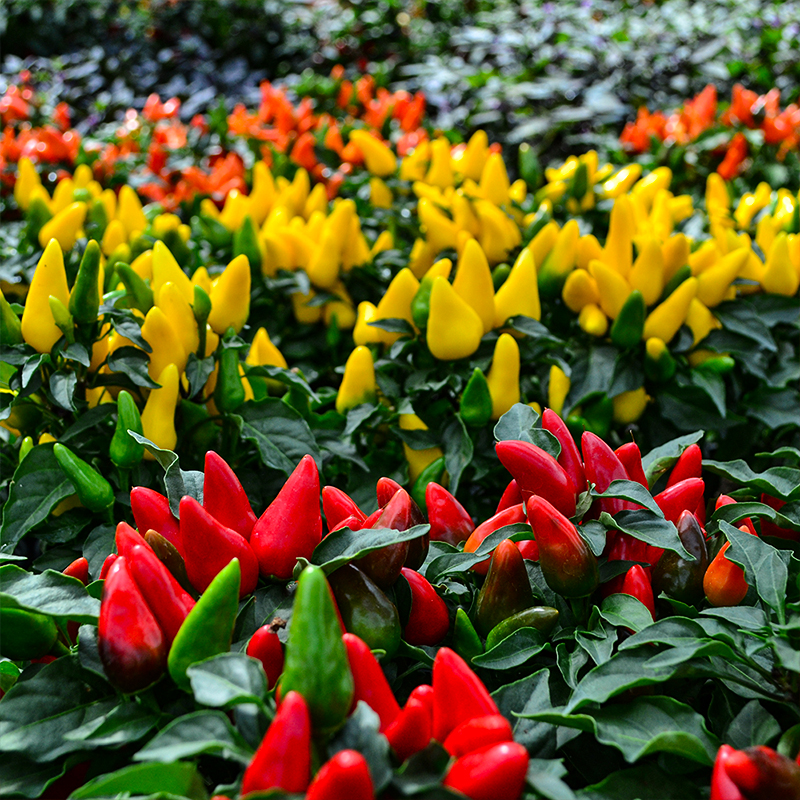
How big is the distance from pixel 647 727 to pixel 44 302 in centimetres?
98

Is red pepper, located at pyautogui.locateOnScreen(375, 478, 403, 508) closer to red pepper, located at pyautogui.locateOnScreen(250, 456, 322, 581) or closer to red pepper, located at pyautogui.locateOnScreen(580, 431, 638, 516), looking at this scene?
red pepper, located at pyautogui.locateOnScreen(250, 456, 322, 581)

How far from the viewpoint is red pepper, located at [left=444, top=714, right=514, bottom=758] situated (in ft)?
2.03

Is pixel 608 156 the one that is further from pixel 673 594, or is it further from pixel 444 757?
pixel 444 757

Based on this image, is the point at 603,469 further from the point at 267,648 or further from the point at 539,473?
the point at 267,648

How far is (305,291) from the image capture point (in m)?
1.76

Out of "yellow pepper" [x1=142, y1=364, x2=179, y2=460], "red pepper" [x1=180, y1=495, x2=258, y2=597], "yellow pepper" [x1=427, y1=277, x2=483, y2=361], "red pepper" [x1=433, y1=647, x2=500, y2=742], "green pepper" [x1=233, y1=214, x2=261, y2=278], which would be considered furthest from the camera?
"green pepper" [x1=233, y1=214, x2=261, y2=278]

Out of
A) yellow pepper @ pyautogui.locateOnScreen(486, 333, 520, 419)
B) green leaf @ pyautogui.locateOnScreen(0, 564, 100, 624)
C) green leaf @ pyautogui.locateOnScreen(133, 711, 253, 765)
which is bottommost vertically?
yellow pepper @ pyautogui.locateOnScreen(486, 333, 520, 419)

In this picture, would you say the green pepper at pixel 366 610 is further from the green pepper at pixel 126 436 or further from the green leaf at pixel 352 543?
the green pepper at pixel 126 436

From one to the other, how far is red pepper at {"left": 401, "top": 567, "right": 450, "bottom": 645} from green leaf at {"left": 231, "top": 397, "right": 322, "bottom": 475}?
473 millimetres

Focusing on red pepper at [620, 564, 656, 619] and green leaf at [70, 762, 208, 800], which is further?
red pepper at [620, 564, 656, 619]

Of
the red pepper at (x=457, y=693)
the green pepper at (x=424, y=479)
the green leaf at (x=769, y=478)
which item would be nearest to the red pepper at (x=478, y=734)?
the red pepper at (x=457, y=693)

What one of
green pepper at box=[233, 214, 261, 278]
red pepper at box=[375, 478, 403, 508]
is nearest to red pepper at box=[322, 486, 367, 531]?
red pepper at box=[375, 478, 403, 508]

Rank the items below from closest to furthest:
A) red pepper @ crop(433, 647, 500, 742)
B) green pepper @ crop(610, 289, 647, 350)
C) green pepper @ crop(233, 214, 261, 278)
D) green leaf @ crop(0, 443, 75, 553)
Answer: red pepper @ crop(433, 647, 500, 742), green leaf @ crop(0, 443, 75, 553), green pepper @ crop(610, 289, 647, 350), green pepper @ crop(233, 214, 261, 278)

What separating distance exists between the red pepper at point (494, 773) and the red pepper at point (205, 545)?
0.31 metres
